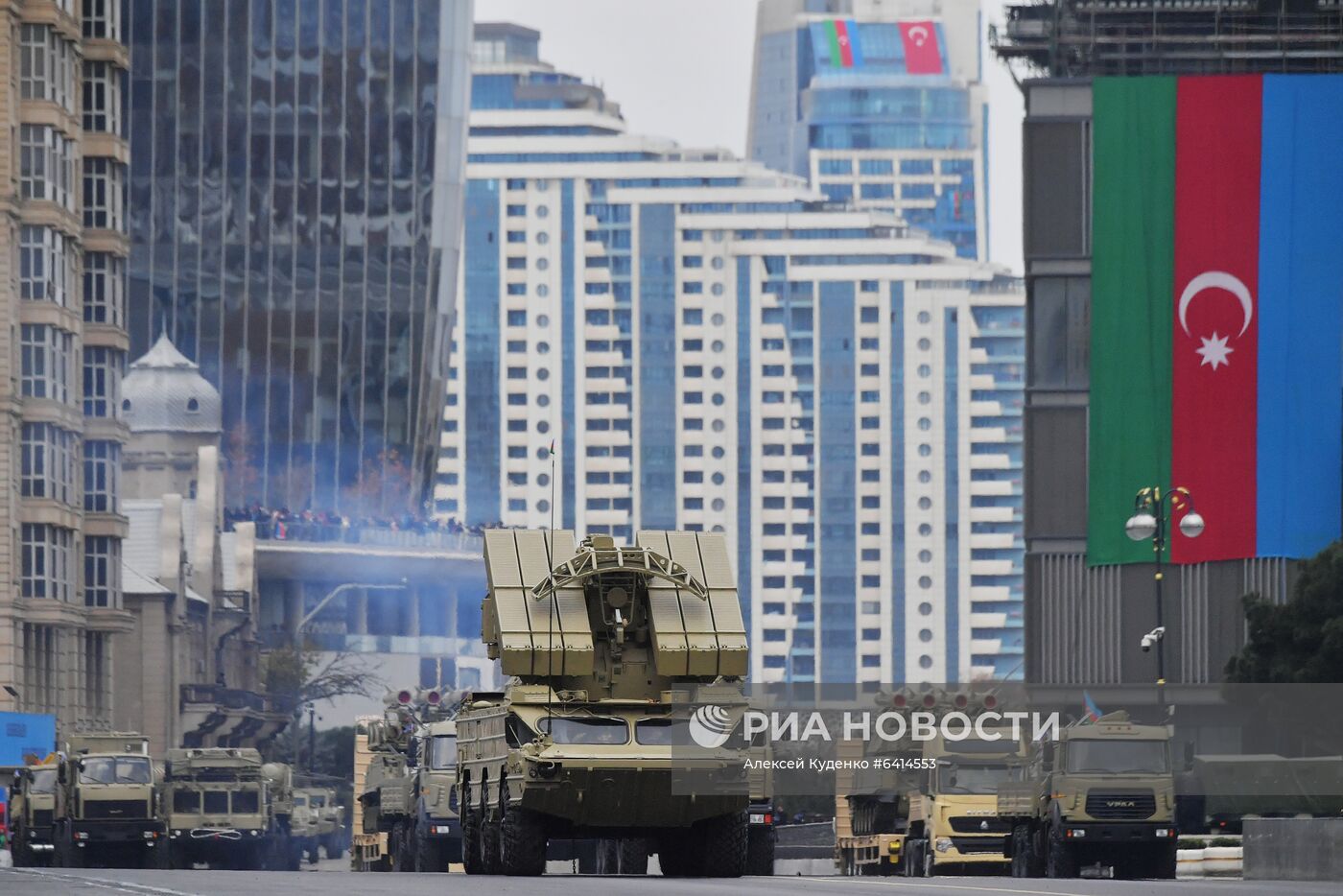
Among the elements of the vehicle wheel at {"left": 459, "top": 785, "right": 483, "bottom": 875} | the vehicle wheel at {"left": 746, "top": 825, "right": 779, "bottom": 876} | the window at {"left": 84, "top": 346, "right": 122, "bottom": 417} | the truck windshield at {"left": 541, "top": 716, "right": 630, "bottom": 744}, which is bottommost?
the vehicle wheel at {"left": 746, "top": 825, "right": 779, "bottom": 876}

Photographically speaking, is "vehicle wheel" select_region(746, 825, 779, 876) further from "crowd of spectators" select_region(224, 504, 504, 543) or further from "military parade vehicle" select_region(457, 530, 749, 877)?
"crowd of spectators" select_region(224, 504, 504, 543)

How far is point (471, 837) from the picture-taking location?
39.5 m

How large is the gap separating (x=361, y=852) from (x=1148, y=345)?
38.2 meters

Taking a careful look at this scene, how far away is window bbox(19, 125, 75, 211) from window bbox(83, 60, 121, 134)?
217 inches

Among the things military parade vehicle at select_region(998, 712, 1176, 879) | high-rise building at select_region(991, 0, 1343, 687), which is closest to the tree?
high-rise building at select_region(991, 0, 1343, 687)

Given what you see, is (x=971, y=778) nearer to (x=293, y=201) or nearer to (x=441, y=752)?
(x=441, y=752)

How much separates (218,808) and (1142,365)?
39393 mm

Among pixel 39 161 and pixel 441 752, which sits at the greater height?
pixel 39 161

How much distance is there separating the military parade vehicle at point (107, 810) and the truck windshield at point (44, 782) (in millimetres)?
842

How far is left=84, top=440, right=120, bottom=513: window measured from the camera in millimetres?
108062

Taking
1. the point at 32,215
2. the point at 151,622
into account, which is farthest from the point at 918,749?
the point at 151,622

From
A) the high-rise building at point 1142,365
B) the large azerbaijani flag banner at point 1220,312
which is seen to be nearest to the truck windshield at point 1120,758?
the high-rise building at point 1142,365

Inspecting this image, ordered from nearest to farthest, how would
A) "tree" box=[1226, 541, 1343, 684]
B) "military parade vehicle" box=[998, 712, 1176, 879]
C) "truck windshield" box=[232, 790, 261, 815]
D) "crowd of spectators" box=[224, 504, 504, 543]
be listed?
"military parade vehicle" box=[998, 712, 1176, 879], "truck windshield" box=[232, 790, 261, 815], "tree" box=[1226, 541, 1343, 684], "crowd of spectators" box=[224, 504, 504, 543]

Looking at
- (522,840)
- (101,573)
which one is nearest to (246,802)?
(522,840)
